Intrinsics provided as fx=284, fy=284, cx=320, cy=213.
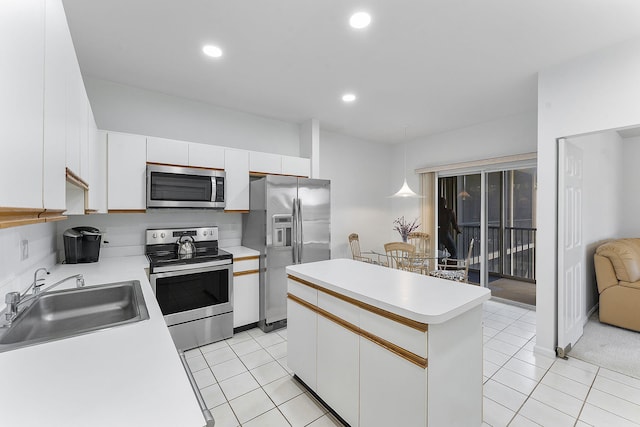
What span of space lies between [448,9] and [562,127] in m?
1.69

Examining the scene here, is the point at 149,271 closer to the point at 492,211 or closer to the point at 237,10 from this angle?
the point at 237,10

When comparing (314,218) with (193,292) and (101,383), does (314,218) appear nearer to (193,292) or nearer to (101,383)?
(193,292)

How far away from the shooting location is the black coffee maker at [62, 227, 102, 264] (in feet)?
8.33

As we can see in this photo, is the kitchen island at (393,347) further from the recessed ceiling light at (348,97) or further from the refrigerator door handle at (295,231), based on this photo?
the recessed ceiling light at (348,97)

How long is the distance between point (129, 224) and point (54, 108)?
7.98 feet

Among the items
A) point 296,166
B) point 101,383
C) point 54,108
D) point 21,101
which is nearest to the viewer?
point 21,101

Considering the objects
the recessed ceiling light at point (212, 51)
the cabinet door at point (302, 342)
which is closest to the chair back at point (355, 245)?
the cabinet door at point (302, 342)

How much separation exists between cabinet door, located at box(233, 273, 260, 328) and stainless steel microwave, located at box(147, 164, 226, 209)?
906 mm

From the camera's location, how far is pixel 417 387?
4.58 ft

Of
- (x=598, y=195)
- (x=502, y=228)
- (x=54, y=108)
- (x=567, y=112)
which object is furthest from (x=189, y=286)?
(x=598, y=195)

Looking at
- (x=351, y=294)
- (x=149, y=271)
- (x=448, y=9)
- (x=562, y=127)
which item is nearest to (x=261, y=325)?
(x=149, y=271)

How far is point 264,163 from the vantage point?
3707mm

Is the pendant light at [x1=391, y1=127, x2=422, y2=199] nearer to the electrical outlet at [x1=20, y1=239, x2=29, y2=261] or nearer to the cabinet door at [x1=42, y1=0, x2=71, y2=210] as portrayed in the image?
the cabinet door at [x1=42, y1=0, x2=71, y2=210]

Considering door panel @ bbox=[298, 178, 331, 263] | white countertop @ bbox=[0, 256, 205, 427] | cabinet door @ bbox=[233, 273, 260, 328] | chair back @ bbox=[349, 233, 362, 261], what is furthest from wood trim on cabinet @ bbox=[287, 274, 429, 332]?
chair back @ bbox=[349, 233, 362, 261]
